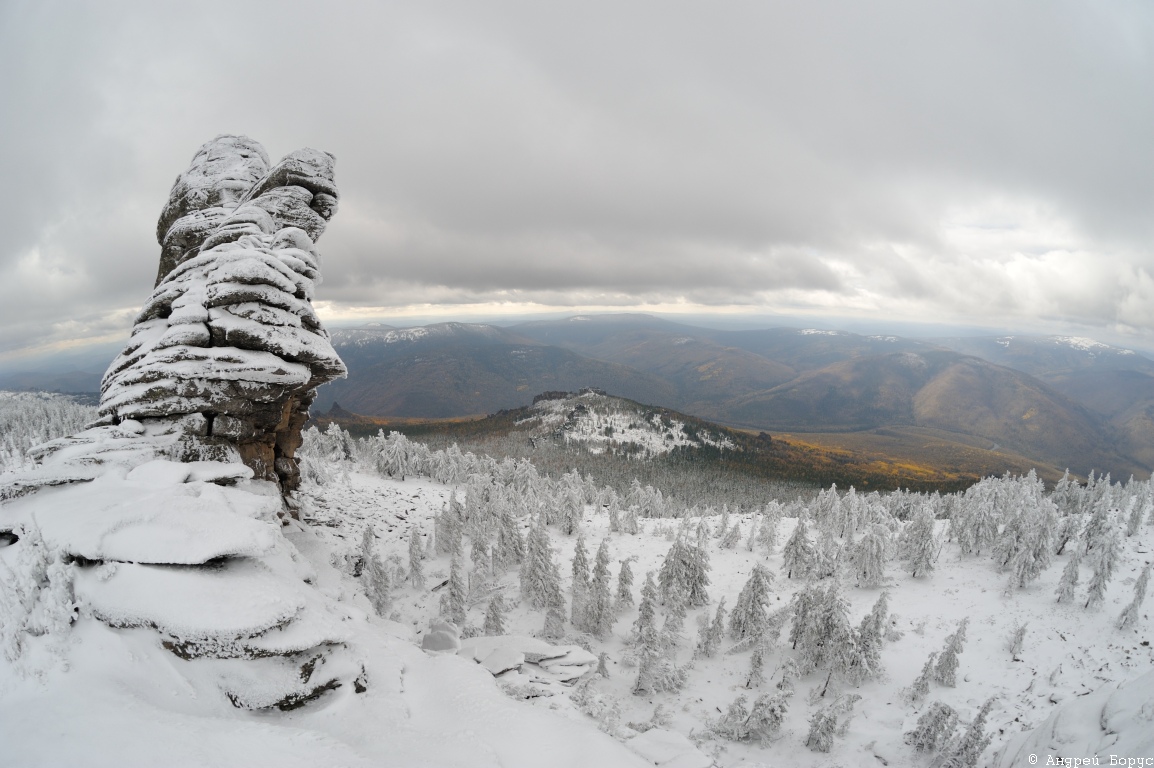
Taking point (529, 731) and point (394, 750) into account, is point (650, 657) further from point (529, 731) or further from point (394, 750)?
point (394, 750)

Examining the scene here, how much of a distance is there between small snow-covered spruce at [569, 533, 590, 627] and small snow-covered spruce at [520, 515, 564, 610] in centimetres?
178

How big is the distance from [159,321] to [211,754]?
21663 mm

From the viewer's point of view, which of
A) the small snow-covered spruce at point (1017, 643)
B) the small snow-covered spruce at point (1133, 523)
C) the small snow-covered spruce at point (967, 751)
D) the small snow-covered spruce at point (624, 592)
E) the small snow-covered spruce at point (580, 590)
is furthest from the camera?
the small snow-covered spruce at point (1133, 523)

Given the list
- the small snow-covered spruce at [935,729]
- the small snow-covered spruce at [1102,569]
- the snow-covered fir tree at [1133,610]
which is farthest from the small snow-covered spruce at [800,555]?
the small snow-covered spruce at [935,729]

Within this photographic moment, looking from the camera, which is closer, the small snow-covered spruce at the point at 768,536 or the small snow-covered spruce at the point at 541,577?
the small snow-covered spruce at the point at 541,577

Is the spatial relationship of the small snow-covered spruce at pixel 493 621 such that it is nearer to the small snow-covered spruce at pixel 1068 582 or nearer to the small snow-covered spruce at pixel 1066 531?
the small snow-covered spruce at pixel 1068 582

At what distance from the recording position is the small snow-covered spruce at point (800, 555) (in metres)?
57.8

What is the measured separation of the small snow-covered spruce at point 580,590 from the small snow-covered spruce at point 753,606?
1603cm

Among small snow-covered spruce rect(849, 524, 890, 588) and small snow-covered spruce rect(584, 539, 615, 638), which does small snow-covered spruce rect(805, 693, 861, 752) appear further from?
small snow-covered spruce rect(849, 524, 890, 588)

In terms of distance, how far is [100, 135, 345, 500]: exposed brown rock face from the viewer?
59.3ft

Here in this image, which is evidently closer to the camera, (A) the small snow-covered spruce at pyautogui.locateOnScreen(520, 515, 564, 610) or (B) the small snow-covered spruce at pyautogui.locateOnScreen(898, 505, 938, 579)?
(A) the small snow-covered spruce at pyautogui.locateOnScreen(520, 515, 564, 610)

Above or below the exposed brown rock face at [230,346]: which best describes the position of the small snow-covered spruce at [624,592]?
below

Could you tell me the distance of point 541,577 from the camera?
157 ft

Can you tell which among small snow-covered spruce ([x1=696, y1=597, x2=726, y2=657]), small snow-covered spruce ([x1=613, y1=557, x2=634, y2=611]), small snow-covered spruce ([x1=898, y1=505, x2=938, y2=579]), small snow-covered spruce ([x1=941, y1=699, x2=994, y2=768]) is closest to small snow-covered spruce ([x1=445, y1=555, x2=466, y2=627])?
small snow-covered spruce ([x1=613, y1=557, x2=634, y2=611])
